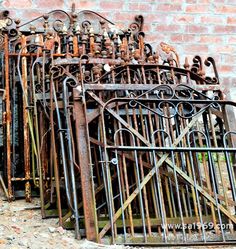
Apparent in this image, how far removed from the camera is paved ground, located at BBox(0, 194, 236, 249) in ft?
9.36

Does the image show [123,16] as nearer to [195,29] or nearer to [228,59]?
[195,29]

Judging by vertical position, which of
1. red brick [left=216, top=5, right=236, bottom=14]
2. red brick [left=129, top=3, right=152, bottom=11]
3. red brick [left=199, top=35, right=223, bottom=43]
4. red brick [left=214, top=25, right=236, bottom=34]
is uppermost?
red brick [left=129, top=3, right=152, bottom=11]

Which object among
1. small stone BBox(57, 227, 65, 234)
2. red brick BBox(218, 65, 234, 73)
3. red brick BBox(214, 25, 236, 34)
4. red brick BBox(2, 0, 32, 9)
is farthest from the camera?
red brick BBox(214, 25, 236, 34)

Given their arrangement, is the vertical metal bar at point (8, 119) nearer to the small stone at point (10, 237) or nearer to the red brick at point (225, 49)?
the small stone at point (10, 237)

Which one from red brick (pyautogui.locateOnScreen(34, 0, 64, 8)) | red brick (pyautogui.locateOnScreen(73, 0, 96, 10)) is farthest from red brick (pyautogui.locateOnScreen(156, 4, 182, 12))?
red brick (pyautogui.locateOnScreen(34, 0, 64, 8))

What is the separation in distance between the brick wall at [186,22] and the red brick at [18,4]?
94 mm

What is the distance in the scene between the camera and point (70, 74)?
3.57 m

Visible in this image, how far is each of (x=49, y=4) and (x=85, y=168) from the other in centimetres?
226

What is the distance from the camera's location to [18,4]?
4.80 m

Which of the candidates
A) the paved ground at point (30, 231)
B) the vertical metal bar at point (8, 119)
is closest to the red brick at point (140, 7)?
the vertical metal bar at point (8, 119)

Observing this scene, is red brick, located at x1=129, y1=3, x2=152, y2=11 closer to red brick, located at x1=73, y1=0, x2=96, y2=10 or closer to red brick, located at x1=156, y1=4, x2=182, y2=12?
red brick, located at x1=156, y1=4, x2=182, y2=12

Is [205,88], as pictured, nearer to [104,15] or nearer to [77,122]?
[77,122]

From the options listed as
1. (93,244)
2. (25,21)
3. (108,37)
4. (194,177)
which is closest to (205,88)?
(194,177)

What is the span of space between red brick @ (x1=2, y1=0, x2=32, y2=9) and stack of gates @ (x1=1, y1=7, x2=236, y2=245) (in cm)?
62
